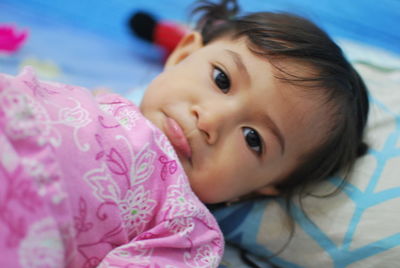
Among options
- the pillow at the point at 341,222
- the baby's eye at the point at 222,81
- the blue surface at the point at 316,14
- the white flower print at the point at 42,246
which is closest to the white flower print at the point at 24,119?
the white flower print at the point at 42,246

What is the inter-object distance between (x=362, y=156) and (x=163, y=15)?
1.21m

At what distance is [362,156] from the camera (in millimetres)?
948

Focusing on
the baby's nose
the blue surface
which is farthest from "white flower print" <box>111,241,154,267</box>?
the blue surface

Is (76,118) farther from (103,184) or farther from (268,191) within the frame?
(268,191)

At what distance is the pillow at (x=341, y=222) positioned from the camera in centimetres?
81

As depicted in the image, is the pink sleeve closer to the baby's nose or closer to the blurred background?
the baby's nose

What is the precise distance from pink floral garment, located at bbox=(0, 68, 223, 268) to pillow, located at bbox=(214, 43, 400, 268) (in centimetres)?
15

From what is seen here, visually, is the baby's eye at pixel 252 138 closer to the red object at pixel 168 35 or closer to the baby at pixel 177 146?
the baby at pixel 177 146

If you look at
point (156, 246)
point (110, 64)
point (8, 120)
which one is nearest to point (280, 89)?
point (156, 246)


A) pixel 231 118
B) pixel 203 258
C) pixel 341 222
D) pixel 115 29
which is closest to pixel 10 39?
pixel 115 29

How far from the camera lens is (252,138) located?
0.83 metres

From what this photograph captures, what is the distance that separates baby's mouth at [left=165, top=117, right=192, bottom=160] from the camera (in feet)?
2.55

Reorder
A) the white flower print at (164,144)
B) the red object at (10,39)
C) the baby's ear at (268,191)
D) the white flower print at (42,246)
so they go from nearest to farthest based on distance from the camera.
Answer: the white flower print at (42,246)
the white flower print at (164,144)
the baby's ear at (268,191)
the red object at (10,39)

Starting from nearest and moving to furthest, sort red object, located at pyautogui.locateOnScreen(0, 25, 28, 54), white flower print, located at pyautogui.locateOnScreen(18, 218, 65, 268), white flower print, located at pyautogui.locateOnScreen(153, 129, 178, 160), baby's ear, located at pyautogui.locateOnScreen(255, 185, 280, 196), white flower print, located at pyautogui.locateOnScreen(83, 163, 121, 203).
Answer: white flower print, located at pyautogui.locateOnScreen(18, 218, 65, 268) < white flower print, located at pyautogui.locateOnScreen(83, 163, 121, 203) < white flower print, located at pyautogui.locateOnScreen(153, 129, 178, 160) < baby's ear, located at pyautogui.locateOnScreen(255, 185, 280, 196) < red object, located at pyautogui.locateOnScreen(0, 25, 28, 54)
